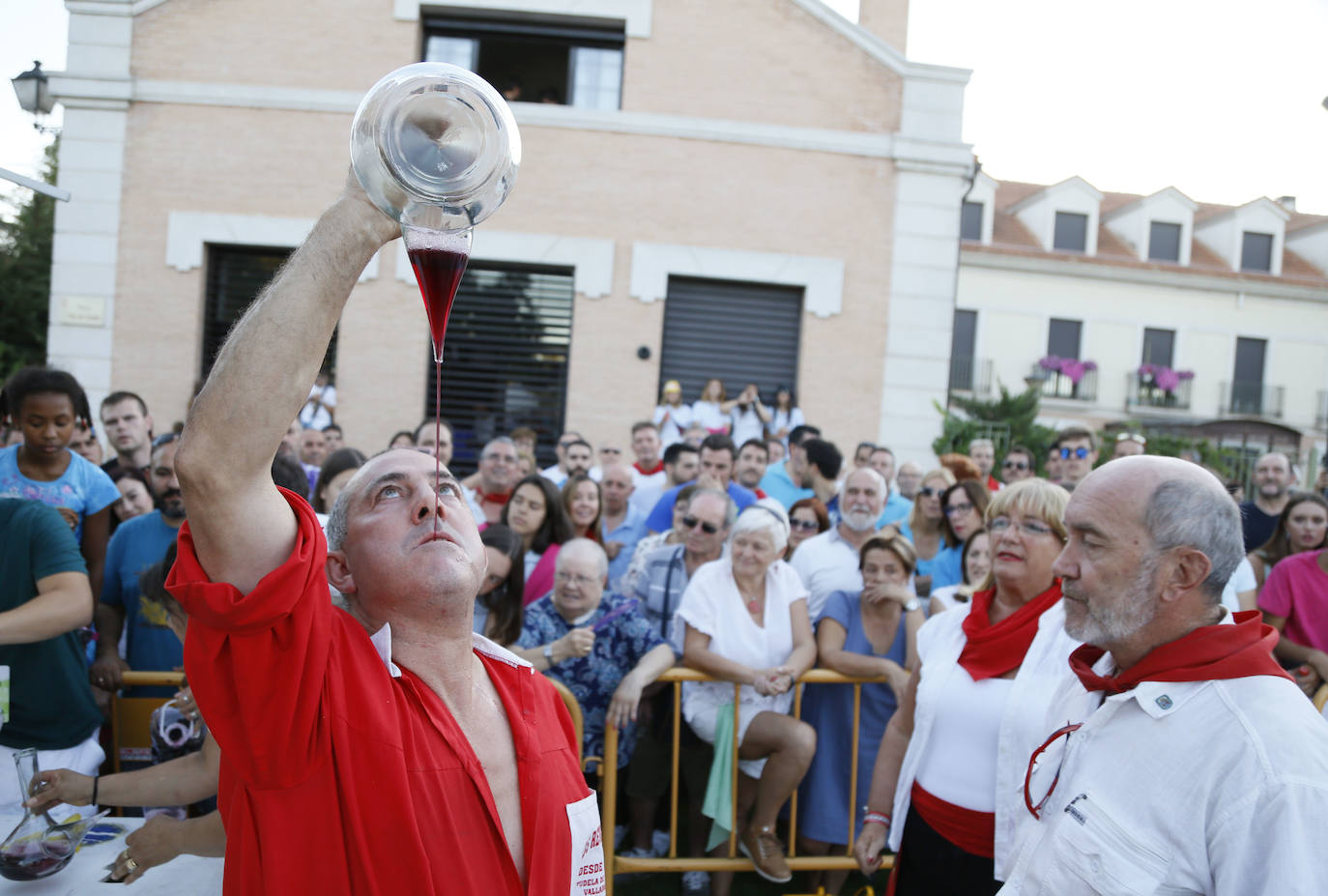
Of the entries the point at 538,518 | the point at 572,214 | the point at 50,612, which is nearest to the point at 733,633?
the point at 538,518

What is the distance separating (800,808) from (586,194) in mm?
8758

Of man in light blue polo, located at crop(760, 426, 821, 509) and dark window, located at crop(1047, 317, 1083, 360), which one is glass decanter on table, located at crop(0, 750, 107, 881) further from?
dark window, located at crop(1047, 317, 1083, 360)

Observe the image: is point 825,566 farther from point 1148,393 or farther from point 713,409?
point 1148,393

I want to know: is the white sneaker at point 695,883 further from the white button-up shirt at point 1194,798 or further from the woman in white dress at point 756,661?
the white button-up shirt at point 1194,798

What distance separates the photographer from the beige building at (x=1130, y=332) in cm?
3281

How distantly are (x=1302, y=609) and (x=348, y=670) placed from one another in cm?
505

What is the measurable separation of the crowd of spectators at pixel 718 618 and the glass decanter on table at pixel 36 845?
0.16 metres

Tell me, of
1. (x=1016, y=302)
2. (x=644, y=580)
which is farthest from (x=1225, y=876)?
(x=1016, y=302)

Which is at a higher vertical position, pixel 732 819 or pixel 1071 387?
pixel 1071 387

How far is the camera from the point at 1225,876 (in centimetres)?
176

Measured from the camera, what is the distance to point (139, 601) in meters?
4.41

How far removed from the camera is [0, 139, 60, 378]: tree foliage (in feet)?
72.6

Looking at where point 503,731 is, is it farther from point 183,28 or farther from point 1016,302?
point 1016,302

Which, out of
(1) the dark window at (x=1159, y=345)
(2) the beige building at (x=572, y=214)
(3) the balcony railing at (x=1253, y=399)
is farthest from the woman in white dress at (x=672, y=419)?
(3) the balcony railing at (x=1253, y=399)
